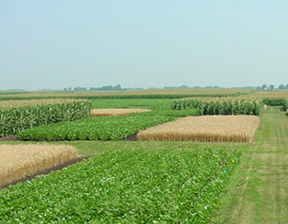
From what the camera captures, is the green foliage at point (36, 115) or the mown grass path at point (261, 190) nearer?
the mown grass path at point (261, 190)

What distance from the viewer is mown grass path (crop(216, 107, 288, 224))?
29.5 feet

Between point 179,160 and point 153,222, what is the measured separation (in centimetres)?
613

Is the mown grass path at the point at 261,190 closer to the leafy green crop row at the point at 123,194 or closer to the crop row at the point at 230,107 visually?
the leafy green crop row at the point at 123,194

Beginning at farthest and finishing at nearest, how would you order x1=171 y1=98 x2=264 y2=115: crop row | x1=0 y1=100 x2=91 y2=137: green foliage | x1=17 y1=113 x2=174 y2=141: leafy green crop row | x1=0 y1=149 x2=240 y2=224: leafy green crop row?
x1=171 y1=98 x2=264 y2=115: crop row → x1=0 y1=100 x2=91 y2=137: green foliage → x1=17 y1=113 x2=174 y2=141: leafy green crop row → x1=0 y1=149 x2=240 y2=224: leafy green crop row

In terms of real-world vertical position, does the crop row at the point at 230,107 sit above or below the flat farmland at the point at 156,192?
above

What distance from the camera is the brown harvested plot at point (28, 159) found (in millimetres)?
12508

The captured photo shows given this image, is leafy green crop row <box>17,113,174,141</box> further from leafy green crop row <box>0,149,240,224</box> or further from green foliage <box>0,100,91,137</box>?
leafy green crop row <box>0,149,240,224</box>

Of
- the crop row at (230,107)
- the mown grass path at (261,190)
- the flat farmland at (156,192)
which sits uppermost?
the crop row at (230,107)

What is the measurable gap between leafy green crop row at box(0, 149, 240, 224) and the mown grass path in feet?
1.64

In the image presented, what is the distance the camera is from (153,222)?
25.2ft

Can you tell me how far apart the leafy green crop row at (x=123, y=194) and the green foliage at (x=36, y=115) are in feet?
52.0

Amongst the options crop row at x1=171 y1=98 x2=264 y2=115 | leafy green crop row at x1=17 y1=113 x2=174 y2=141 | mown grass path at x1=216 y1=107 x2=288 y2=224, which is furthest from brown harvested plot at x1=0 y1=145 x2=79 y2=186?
crop row at x1=171 y1=98 x2=264 y2=115

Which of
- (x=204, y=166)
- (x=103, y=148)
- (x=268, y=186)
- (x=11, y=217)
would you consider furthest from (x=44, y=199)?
(x=103, y=148)

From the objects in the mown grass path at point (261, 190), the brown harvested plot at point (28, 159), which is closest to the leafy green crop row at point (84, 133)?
the brown harvested plot at point (28, 159)
